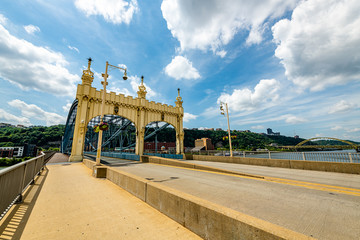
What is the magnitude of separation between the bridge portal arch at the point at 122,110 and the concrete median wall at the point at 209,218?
19.5 metres

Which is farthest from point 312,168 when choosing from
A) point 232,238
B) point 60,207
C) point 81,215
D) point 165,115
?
point 165,115

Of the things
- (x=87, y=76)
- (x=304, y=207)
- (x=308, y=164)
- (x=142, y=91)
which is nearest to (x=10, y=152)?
(x=87, y=76)

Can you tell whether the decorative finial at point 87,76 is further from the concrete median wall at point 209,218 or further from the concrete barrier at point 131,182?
the concrete median wall at point 209,218

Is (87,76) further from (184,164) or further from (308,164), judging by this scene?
(308,164)

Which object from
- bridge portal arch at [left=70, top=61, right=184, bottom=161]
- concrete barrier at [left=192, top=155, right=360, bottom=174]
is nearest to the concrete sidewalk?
concrete barrier at [left=192, top=155, right=360, bottom=174]

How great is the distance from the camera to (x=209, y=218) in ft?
8.59

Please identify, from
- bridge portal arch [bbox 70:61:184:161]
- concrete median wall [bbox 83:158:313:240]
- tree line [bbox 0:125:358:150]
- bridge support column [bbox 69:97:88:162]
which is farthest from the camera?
tree line [bbox 0:125:358:150]

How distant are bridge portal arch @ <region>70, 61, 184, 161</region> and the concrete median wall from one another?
19548mm

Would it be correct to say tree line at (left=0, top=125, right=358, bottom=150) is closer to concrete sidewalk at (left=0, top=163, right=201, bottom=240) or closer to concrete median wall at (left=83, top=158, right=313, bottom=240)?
concrete median wall at (left=83, top=158, right=313, bottom=240)

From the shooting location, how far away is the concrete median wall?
1.93 m

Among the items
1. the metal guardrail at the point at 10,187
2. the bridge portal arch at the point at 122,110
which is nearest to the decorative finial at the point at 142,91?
the bridge portal arch at the point at 122,110

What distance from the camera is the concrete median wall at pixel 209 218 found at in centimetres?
193

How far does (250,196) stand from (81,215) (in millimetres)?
5261

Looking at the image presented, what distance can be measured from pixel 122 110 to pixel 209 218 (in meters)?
24.5
